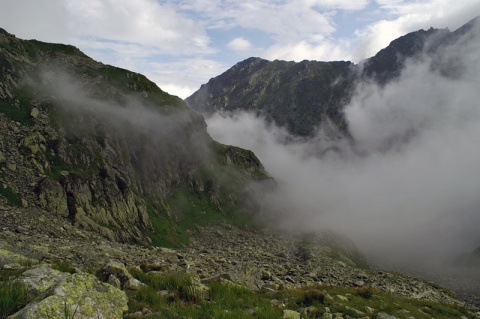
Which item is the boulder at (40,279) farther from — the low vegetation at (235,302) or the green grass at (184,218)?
the green grass at (184,218)

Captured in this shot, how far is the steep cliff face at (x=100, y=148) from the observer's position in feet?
171

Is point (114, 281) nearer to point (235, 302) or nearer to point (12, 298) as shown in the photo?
point (235, 302)

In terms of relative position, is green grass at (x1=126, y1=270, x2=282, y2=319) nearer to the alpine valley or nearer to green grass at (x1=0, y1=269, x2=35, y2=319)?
the alpine valley

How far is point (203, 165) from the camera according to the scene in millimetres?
118375

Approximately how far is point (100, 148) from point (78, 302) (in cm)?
7240

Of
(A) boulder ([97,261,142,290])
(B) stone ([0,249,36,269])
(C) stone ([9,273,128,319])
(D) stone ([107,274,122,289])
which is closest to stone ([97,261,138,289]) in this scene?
(A) boulder ([97,261,142,290])

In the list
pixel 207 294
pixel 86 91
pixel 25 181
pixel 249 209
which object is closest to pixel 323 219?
pixel 249 209

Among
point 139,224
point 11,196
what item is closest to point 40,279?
point 11,196

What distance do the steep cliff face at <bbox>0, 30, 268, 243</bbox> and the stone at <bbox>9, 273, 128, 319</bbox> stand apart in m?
41.4

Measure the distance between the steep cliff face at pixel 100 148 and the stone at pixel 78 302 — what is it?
41399 millimetres

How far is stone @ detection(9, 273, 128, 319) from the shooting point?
7.07 meters

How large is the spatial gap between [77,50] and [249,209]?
85.8 metres

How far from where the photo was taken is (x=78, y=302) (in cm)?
811

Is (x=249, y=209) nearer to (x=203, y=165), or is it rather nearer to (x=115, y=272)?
(x=203, y=165)
